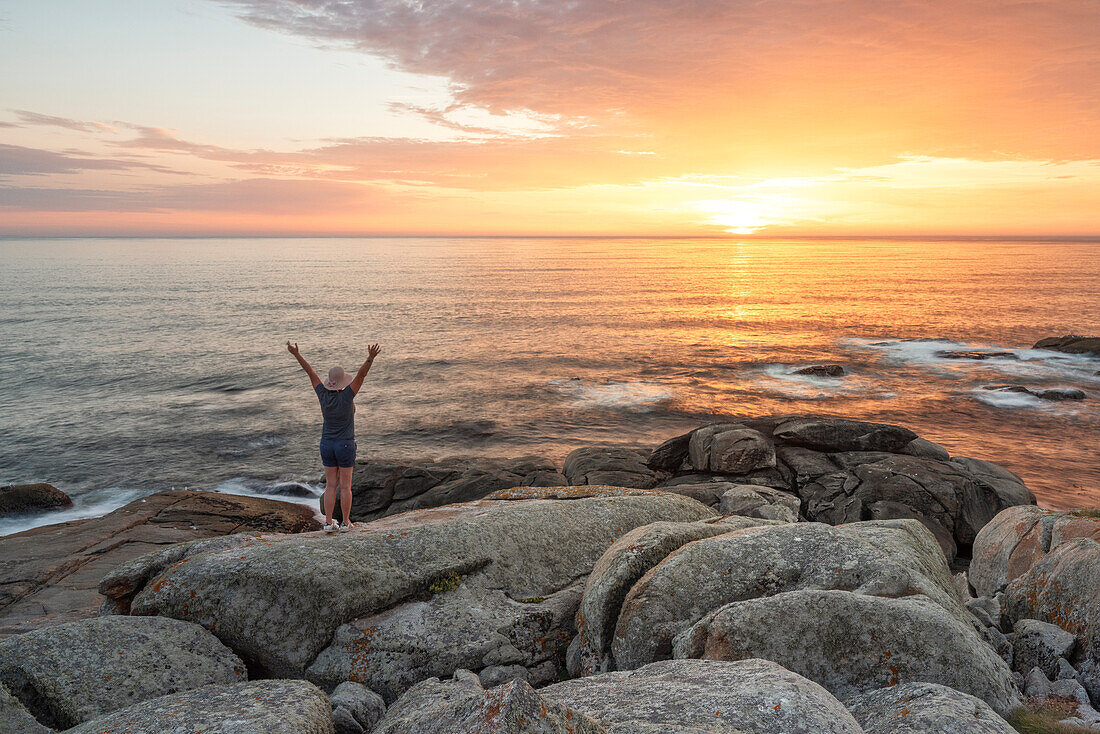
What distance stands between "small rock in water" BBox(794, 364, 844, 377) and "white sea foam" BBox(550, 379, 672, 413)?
14.2 meters

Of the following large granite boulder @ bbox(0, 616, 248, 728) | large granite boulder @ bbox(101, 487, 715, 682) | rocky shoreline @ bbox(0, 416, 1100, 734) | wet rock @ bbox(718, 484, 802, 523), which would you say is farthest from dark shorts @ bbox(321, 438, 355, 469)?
wet rock @ bbox(718, 484, 802, 523)

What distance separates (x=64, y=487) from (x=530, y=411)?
26.3 m

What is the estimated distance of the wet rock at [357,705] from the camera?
6970 mm

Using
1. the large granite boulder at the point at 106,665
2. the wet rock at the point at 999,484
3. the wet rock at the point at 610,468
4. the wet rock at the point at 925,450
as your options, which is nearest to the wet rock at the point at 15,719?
the large granite boulder at the point at 106,665

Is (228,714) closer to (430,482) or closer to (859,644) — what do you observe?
(859,644)

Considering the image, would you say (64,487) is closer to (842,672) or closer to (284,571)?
(284,571)

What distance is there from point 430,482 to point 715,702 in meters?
21.8

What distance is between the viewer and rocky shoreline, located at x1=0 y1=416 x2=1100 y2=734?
5945mm

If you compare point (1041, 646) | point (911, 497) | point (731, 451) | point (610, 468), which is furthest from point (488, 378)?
point (1041, 646)

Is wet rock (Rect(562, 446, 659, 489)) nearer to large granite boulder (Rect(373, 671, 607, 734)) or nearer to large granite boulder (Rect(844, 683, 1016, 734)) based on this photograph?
large granite boulder (Rect(844, 683, 1016, 734))

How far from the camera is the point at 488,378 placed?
51969 mm

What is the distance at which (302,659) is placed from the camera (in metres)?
8.65

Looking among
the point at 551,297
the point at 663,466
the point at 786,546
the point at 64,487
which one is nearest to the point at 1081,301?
the point at 551,297

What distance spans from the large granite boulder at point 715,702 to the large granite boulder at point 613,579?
5.76 feet
